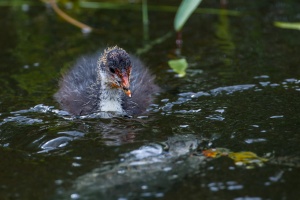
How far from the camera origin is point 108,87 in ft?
20.1

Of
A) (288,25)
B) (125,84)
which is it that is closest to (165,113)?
(125,84)

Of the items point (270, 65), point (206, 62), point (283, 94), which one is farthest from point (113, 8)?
point (283, 94)

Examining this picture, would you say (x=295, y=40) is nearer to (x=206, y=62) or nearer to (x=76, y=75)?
(x=206, y=62)

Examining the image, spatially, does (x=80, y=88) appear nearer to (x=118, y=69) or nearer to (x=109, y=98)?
(x=109, y=98)

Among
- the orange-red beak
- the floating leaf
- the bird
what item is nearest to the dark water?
the floating leaf

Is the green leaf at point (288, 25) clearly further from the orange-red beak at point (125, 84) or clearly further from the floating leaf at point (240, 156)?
the floating leaf at point (240, 156)

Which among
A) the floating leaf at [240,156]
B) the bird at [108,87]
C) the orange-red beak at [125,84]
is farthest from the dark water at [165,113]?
the orange-red beak at [125,84]

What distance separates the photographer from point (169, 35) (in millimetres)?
8547

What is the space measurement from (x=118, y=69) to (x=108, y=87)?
0.29 metres

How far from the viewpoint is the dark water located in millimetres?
4438

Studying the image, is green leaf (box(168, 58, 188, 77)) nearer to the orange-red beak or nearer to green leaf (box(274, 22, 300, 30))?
the orange-red beak

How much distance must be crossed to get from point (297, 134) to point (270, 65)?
206 centimetres

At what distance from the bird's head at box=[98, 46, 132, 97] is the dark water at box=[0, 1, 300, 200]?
13.9 inches

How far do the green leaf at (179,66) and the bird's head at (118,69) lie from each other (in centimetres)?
99
